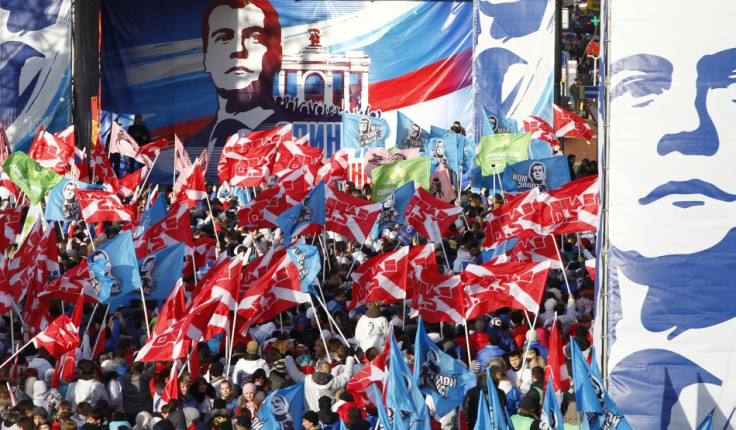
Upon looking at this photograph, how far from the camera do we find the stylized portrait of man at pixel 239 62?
31359mm

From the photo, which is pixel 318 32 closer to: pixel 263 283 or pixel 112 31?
pixel 112 31

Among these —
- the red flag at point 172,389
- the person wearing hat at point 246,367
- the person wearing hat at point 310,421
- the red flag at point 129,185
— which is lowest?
the red flag at point 129,185

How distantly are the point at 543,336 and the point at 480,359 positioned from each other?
103 cm

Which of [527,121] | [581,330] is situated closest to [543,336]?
[581,330]

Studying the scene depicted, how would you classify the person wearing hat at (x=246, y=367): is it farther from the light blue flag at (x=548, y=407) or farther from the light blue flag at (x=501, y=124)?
the light blue flag at (x=501, y=124)

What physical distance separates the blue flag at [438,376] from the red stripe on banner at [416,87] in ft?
65.1

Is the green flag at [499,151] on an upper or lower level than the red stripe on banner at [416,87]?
upper

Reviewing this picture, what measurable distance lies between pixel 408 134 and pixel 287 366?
38.5 feet

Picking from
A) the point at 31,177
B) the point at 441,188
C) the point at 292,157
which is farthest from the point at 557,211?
the point at 31,177

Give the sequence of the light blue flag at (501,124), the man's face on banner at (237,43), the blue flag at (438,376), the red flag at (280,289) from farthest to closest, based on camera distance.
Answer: the man's face on banner at (237,43)
the light blue flag at (501,124)
the red flag at (280,289)
the blue flag at (438,376)

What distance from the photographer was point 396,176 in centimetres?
2088

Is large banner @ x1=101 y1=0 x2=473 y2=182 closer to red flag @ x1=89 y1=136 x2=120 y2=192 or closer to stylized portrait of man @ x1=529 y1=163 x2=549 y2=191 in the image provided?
red flag @ x1=89 y1=136 x2=120 y2=192

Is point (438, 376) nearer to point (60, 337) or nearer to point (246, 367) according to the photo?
point (246, 367)

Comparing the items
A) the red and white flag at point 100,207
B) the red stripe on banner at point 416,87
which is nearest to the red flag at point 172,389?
the red and white flag at point 100,207
